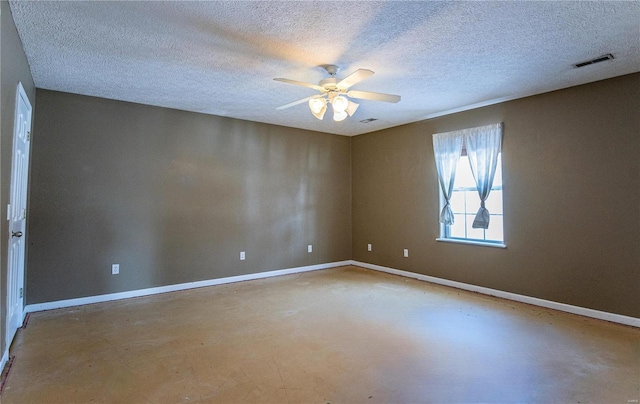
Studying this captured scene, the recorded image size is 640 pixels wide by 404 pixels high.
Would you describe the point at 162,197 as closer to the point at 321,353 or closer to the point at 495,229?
the point at 321,353

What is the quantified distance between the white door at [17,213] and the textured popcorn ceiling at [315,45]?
1.90 feet

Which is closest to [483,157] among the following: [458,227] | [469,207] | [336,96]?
[469,207]

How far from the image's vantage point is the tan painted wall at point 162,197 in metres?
3.87

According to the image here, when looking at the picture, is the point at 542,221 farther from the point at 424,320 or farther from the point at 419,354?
the point at 419,354

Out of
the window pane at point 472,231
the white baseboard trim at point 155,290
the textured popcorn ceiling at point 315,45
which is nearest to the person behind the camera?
the textured popcorn ceiling at point 315,45

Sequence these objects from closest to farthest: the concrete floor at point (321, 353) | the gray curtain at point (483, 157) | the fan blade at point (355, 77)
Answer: the concrete floor at point (321, 353), the fan blade at point (355, 77), the gray curtain at point (483, 157)

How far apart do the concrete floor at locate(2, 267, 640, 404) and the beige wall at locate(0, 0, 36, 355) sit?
0.69 meters

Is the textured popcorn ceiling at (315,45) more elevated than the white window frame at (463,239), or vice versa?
the textured popcorn ceiling at (315,45)

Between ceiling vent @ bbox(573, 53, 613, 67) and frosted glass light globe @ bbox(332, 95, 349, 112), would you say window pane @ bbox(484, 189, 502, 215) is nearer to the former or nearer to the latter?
ceiling vent @ bbox(573, 53, 613, 67)

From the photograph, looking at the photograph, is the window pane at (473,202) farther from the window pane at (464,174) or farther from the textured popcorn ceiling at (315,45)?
the textured popcorn ceiling at (315,45)

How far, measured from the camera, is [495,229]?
4410mm

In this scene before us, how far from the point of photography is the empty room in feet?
7.63

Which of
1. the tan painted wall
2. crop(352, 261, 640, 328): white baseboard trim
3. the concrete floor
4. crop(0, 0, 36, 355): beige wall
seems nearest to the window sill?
crop(352, 261, 640, 328): white baseboard trim

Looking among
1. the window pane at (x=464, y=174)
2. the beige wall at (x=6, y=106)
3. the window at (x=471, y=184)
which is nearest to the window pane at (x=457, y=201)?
the window at (x=471, y=184)
